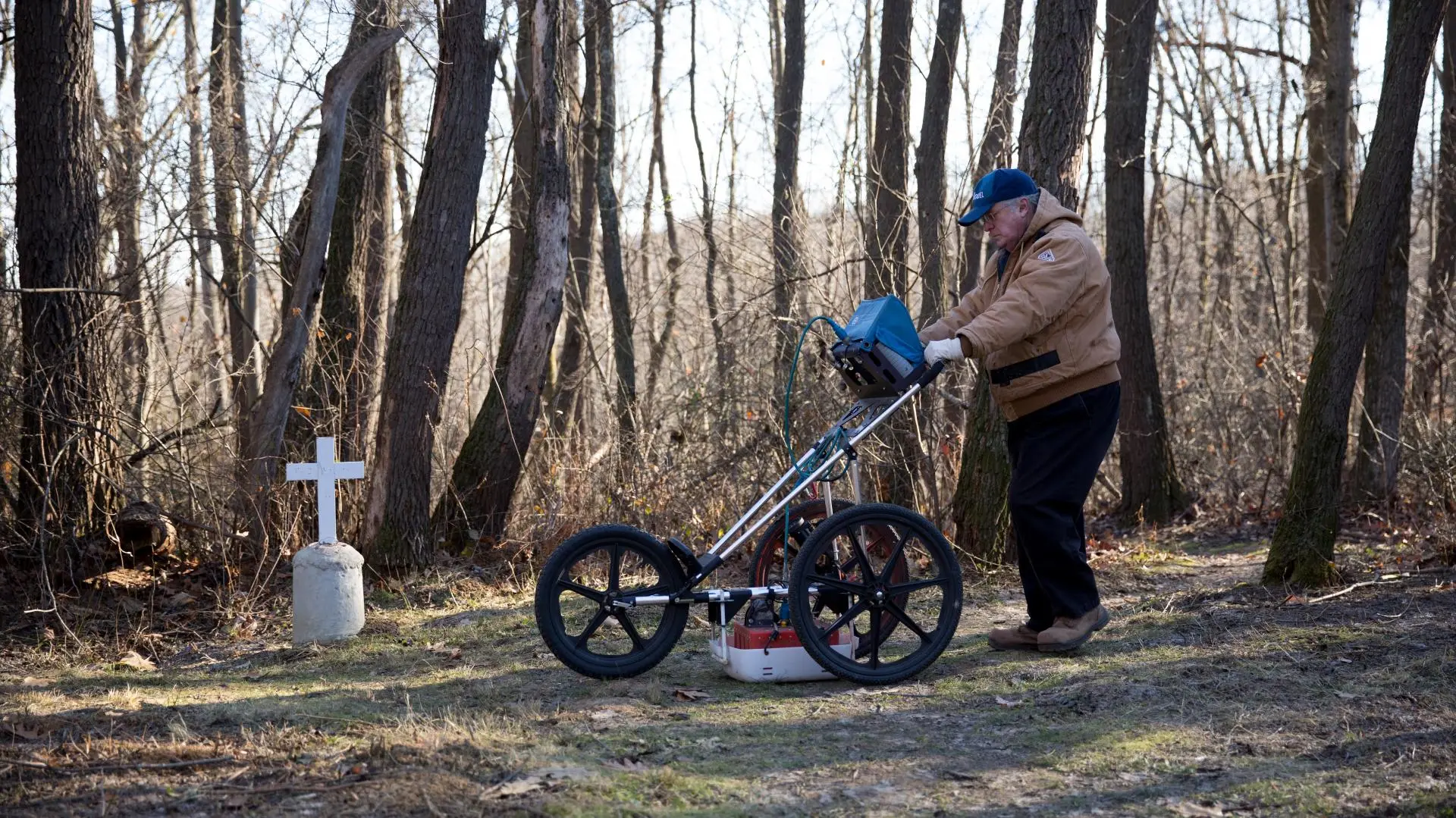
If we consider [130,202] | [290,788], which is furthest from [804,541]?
[130,202]

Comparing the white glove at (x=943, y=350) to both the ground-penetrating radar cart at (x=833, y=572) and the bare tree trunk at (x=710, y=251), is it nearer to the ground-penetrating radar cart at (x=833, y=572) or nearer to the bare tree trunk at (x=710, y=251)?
the ground-penetrating radar cart at (x=833, y=572)

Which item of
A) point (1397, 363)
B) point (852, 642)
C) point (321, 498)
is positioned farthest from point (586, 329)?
point (852, 642)

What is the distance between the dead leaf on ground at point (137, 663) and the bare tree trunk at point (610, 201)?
7.35 meters

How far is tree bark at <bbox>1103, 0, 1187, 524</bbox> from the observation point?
10.7 m

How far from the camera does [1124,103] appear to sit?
11.0 m

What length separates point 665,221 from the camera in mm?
16281

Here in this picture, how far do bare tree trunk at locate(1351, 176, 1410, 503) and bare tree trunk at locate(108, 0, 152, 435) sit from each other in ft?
29.2

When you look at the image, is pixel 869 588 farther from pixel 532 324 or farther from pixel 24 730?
pixel 532 324

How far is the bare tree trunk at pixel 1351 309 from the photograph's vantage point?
6.39 metres

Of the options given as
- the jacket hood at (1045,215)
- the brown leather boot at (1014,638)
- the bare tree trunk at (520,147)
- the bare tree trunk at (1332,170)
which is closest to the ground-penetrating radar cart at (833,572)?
the brown leather boot at (1014,638)

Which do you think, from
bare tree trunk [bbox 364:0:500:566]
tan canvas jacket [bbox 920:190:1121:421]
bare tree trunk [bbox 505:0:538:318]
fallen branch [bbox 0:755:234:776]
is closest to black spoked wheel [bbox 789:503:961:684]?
tan canvas jacket [bbox 920:190:1121:421]

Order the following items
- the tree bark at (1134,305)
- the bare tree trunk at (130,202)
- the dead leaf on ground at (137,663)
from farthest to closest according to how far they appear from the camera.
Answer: the tree bark at (1134,305) < the bare tree trunk at (130,202) < the dead leaf on ground at (137,663)

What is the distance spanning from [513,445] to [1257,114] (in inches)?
539

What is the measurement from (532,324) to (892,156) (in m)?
3.98
